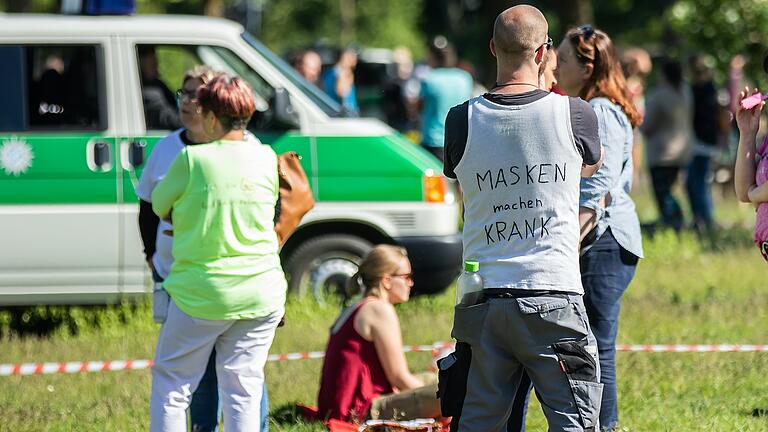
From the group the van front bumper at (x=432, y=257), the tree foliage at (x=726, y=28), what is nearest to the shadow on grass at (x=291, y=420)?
the van front bumper at (x=432, y=257)

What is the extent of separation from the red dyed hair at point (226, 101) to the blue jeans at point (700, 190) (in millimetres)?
9842

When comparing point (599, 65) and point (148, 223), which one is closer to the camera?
point (599, 65)

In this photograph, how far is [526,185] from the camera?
398 cm

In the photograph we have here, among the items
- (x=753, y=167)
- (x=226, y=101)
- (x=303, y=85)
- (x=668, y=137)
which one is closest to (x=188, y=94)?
(x=226, y=101)

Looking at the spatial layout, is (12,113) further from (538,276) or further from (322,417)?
(538,276)

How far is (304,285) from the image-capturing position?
29.2 ft

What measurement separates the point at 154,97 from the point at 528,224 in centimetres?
492

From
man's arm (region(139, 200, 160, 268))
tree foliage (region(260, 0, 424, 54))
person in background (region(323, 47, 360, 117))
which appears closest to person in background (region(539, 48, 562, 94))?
man's arm (region(139, 200, 160, 268))

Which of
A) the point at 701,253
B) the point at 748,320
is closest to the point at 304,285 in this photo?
the point at 748,320

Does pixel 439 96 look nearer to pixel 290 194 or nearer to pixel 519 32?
pixel 290 194

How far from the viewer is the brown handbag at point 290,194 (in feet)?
16.2

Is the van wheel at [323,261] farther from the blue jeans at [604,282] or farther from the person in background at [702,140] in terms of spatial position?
the person in background at [702,140]

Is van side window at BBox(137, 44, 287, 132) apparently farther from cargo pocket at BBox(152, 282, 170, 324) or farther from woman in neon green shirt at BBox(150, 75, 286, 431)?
woman in neon green shirt at BBox(150, 75, 286, 431)

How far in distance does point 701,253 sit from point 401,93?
11.3m
